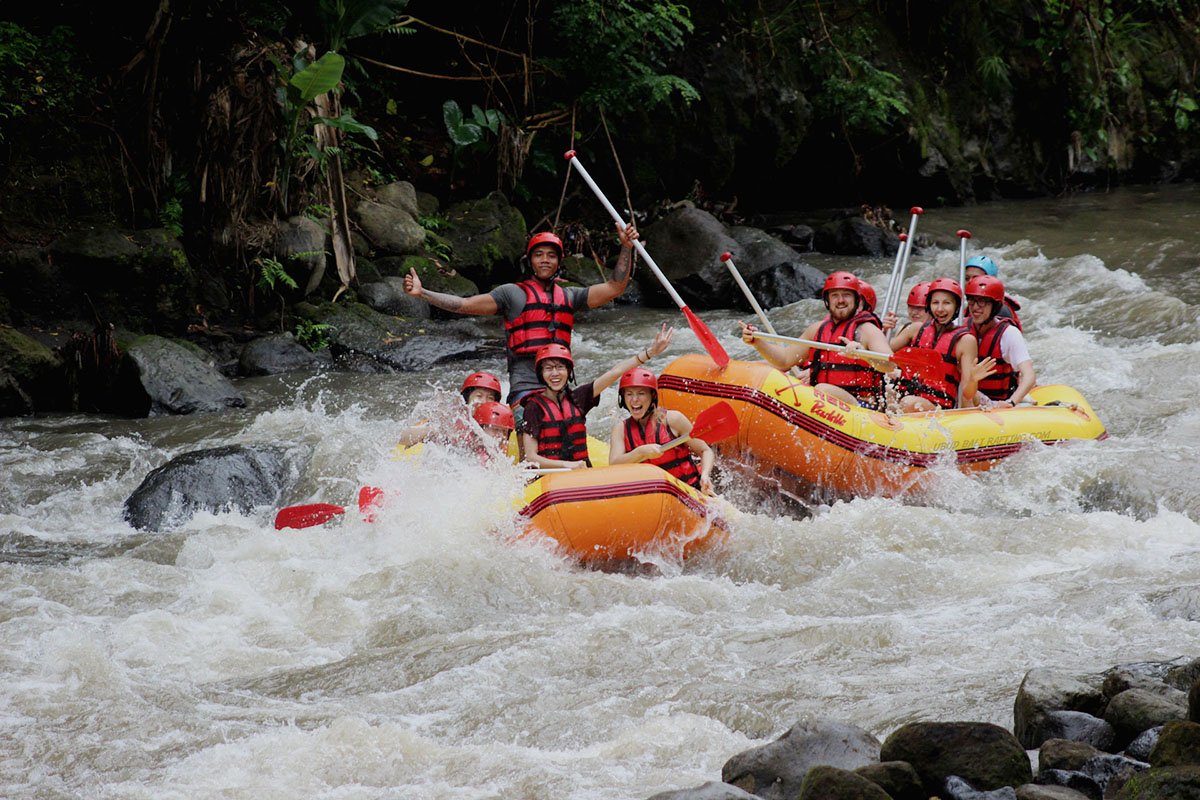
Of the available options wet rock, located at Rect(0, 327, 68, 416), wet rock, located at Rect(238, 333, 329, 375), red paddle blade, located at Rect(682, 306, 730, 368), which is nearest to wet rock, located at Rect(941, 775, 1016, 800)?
red paddle blade, located at Rect(682, 306, 730, 368)

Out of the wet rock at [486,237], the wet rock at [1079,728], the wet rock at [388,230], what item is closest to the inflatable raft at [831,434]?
the wet rock at [1079,728]

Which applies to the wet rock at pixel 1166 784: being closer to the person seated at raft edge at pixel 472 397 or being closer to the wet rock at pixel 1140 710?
the wet rock at pixel 1140 710

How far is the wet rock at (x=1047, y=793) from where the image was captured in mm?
2773

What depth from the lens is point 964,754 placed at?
9.84 ft

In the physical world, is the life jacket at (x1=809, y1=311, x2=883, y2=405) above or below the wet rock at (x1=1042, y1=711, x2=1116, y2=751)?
above

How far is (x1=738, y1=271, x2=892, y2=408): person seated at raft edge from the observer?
672 cm

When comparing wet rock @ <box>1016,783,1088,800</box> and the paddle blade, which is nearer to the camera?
wet rock @ <box>1016,783,1088,800</box>

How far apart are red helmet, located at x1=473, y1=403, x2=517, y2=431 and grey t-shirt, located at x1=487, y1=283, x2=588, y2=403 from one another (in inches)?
8.1

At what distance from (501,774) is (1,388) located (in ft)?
21.2

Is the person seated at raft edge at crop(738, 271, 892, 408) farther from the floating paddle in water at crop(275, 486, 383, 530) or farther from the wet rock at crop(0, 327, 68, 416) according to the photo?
the wet rock at crop(0, 327, 68, 416)

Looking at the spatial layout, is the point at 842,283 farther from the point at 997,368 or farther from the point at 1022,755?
the point at 1022,755

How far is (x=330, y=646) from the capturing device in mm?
4641

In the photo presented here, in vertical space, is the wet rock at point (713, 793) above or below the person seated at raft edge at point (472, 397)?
below

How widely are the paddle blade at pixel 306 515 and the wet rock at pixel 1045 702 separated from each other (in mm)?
3801
